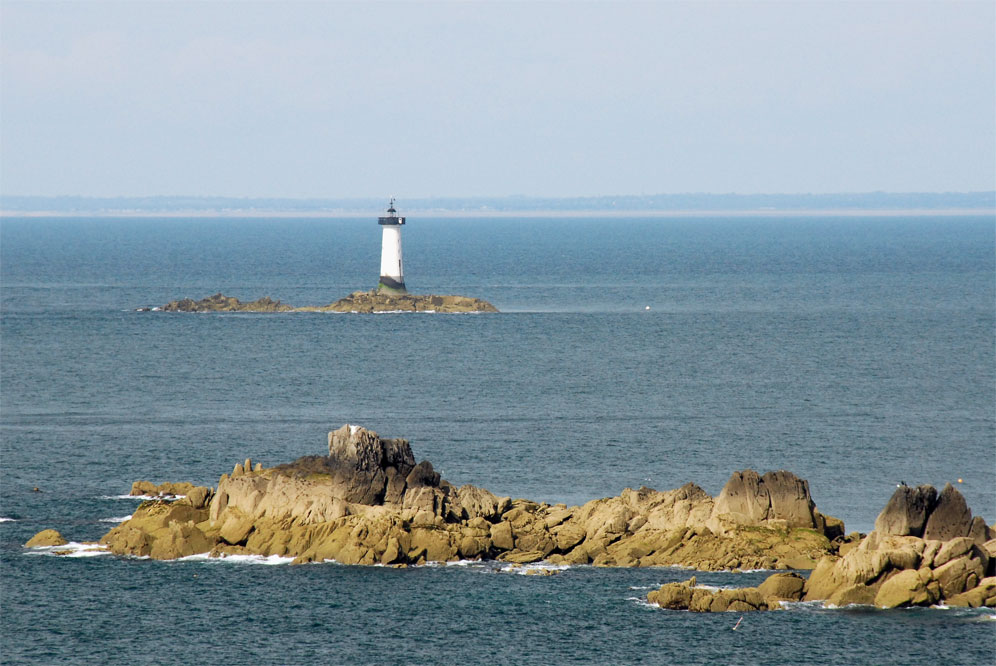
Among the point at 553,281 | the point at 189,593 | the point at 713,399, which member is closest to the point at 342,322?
the point at 713,399

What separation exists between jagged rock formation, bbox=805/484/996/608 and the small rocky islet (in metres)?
0.11

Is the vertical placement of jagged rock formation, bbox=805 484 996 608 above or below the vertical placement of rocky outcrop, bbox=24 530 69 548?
above

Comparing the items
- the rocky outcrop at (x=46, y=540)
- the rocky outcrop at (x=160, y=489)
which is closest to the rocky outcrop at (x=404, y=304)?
the rocky outcrop at (x=160, y=489)

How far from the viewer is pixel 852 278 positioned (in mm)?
180750

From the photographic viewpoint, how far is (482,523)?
47.9m

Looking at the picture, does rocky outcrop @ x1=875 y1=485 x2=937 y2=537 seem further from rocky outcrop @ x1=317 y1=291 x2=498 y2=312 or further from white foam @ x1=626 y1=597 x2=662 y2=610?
rocky outcrop @ x1=317 y1=291 x2=498 y2=312

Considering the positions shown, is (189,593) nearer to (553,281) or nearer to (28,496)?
(28,496)

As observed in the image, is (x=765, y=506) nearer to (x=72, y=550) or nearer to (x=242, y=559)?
(x=242, y=559)

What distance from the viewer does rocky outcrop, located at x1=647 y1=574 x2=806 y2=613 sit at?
41.7 m

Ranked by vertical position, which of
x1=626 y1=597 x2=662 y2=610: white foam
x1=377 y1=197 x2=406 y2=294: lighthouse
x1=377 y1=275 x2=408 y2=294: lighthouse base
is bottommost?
x1=626 y1=597 x2=662 y2=610: white foam

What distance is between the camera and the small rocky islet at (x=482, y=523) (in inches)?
1783

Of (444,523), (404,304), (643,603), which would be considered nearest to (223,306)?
(404,304)

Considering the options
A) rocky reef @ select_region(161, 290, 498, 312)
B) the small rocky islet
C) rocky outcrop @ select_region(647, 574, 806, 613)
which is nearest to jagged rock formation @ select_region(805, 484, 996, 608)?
the small rocky islet

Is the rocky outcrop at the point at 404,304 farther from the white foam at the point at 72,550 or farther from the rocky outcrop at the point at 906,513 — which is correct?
the rocky outcrop at the point at 906,513
